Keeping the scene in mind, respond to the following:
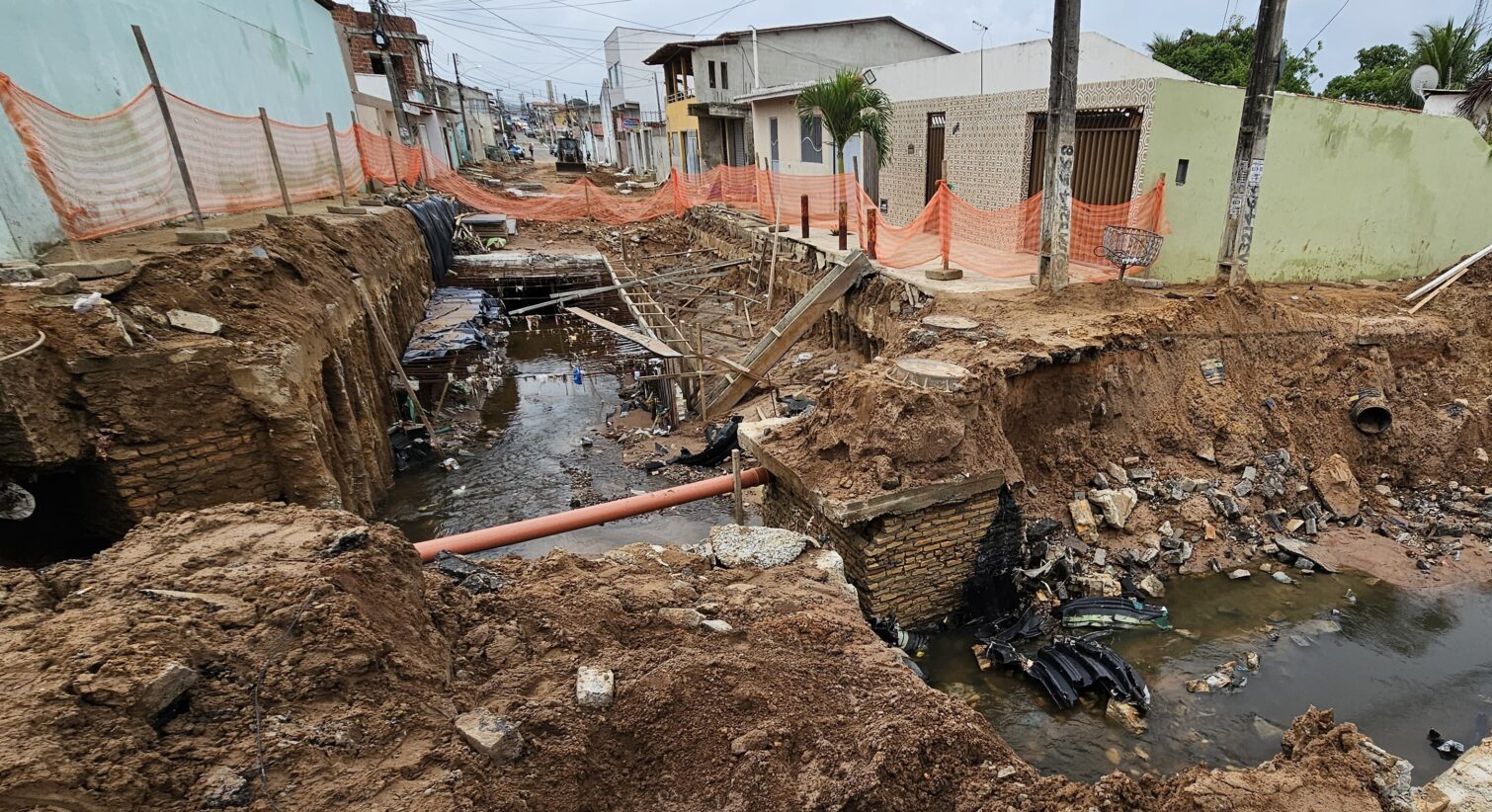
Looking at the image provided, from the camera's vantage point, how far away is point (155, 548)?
2.90 meters

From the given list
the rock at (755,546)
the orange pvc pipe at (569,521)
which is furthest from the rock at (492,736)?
the orange pvc pipe at (569,521)

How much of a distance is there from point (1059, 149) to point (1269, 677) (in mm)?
6169

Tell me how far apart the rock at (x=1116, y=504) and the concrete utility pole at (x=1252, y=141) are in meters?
3.88

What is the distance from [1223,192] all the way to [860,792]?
10.2m

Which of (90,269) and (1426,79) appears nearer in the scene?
(90,269)

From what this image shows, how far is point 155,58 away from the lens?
32.4 ft

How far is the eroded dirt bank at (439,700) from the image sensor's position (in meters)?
2.08

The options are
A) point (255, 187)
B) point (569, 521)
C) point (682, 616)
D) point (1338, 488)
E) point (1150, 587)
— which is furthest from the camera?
point (255, 187)

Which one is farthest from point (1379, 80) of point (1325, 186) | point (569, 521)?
point (569, 521)

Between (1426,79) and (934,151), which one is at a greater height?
(1426,79)

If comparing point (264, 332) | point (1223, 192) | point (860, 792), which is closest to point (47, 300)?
point (264, 332)

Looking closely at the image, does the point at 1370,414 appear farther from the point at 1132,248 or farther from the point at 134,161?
the point at 134,161

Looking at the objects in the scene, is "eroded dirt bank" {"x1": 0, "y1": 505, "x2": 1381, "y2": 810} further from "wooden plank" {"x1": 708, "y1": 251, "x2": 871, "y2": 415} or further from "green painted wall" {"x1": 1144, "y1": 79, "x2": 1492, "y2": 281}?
"green painted wall" {"x1": 1144, "y1": 79, "x2": 1492, "y2": 281}

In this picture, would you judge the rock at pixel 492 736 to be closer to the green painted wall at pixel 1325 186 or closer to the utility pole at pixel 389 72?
the green painted wall at pixel 1325 186
